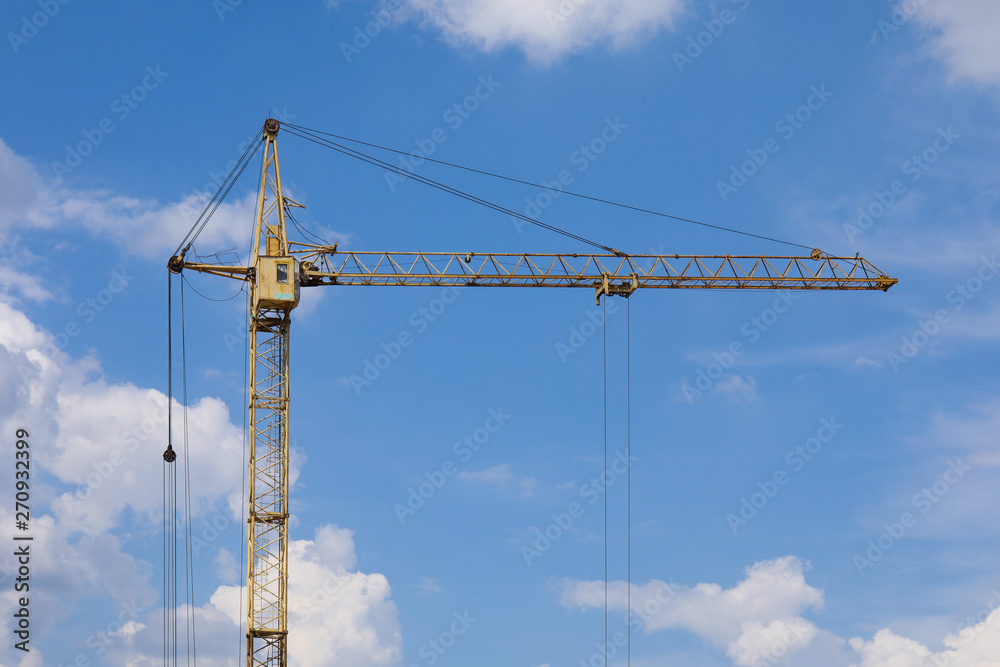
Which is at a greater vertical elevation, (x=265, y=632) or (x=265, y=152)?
(x=265, y=152)

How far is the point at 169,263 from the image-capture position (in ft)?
263

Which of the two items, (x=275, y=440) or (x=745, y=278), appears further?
(x=745, y=278)

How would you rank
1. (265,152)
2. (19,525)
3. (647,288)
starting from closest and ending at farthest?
(19,525)
(265,152)
(647,288)

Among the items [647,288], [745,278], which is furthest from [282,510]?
[745,278]

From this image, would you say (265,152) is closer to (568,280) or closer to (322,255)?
(322,255)

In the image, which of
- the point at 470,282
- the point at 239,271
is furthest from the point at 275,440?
the point at 470,282

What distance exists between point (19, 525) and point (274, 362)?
22033 millimetres

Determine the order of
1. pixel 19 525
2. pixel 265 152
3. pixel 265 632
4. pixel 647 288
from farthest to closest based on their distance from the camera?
pixel 647 288
pixel 265 152
pixel 265 632
pixel 19 525

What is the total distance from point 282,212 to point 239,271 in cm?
466

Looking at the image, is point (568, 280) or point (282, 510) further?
point (568, 280)

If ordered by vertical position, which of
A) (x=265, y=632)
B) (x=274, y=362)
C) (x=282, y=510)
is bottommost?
(x=265, y=632)

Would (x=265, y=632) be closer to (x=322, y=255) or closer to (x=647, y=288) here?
(x=322, y=255)

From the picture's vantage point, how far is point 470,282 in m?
85.8

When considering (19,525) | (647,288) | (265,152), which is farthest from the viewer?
(647,288)
